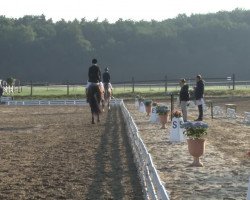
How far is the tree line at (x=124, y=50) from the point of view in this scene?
115562 millimetres

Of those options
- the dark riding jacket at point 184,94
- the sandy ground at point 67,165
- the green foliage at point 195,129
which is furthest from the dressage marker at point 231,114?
the green foliage at point 195,129

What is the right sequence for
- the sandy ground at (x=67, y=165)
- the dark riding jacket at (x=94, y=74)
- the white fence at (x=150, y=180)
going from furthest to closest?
the dark riding jacket at (x=94, y=74) → the sandy ground at (x=67, y=165) → the white fence at (x=150, y=180)

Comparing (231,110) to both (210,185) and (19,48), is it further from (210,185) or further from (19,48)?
(19,48)

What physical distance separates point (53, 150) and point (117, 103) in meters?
25.3

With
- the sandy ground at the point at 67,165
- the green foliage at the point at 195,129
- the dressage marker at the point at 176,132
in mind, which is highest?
the green foliage at the point at 195,129

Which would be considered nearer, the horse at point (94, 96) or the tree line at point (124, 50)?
the horse at point (94, 96)

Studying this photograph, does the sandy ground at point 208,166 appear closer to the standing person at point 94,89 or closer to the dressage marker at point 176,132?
the dressage marker at point 176,132

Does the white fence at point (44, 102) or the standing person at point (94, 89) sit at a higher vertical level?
the standing person at point (94, 89)

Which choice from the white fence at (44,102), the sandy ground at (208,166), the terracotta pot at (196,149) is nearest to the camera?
the sandy ground at (208,166)

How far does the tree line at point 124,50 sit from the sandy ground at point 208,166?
95.3m

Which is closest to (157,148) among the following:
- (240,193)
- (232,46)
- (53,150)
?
(53,150)

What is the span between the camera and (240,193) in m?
9.20

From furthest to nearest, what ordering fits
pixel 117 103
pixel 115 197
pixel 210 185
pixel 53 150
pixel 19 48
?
pixel 19 48
pixel 117 103
pixel 53 150
pixel 210 185
pixel 115 197

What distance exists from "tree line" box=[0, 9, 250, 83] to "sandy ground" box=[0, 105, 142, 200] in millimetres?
93778
